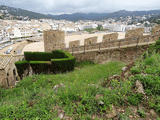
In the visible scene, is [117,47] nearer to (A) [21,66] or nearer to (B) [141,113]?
(B) [141,113]

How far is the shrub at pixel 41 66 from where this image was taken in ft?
27.3

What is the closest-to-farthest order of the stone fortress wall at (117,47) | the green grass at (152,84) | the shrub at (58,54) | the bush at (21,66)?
the green grass at (152,84) < the stone fortress wall at (117,47) < the bush at (21,66) < the shrub at (58,54)

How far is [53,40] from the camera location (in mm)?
10461

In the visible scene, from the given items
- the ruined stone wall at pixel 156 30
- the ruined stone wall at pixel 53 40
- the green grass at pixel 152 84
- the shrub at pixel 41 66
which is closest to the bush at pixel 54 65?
the shrub at pixel 41 66

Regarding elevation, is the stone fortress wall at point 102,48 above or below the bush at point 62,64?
above

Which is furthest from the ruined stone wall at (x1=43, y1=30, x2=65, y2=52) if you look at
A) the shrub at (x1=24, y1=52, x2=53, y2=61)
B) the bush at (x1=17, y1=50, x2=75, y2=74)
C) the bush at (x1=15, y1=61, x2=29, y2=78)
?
the bush at (x1=15, y1=61, x2=29, y2=78)

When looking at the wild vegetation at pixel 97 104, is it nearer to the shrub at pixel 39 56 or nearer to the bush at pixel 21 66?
the bush at pixel 21 66

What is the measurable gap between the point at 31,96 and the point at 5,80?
22.1ft

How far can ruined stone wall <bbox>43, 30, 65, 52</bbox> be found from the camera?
1027 cm

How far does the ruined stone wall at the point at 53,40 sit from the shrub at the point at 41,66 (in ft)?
9.20

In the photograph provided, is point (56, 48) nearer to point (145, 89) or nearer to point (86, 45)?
point (86, 45)

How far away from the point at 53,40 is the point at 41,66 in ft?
11.1

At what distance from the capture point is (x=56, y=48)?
10734 mm

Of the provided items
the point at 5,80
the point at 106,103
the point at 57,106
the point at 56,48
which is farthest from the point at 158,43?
the point at 5,80
